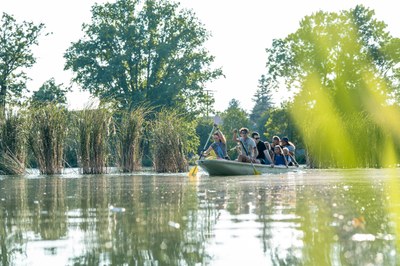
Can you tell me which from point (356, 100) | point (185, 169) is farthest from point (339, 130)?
point (356, 100)

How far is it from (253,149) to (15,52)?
3088cm

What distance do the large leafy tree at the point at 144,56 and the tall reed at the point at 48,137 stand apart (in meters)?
34.0

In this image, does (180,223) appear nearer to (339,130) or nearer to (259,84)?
(339,130)

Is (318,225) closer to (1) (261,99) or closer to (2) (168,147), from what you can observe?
(2) (168,147)

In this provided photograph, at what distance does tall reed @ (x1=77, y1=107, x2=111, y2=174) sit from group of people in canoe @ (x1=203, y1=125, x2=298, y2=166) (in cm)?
333

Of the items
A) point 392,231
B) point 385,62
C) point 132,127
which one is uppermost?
point 385,62

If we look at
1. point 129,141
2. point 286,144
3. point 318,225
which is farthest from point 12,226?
point 286,144

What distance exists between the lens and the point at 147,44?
6406 centimetres

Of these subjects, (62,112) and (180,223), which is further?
(62,112)

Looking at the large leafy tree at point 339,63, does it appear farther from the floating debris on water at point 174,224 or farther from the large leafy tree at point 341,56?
the floating debris on water at point 174,224

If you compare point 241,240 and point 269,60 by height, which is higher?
point 269,60

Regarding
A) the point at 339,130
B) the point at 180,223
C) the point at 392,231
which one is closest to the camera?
the point at 392,231

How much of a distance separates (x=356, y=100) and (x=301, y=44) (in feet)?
21.0

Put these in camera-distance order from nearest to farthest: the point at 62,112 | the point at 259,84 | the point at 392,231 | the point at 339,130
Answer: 1. the point at 392,231
2. the point at 62,112
3. the point at 339,130
4. the point at 259,84
